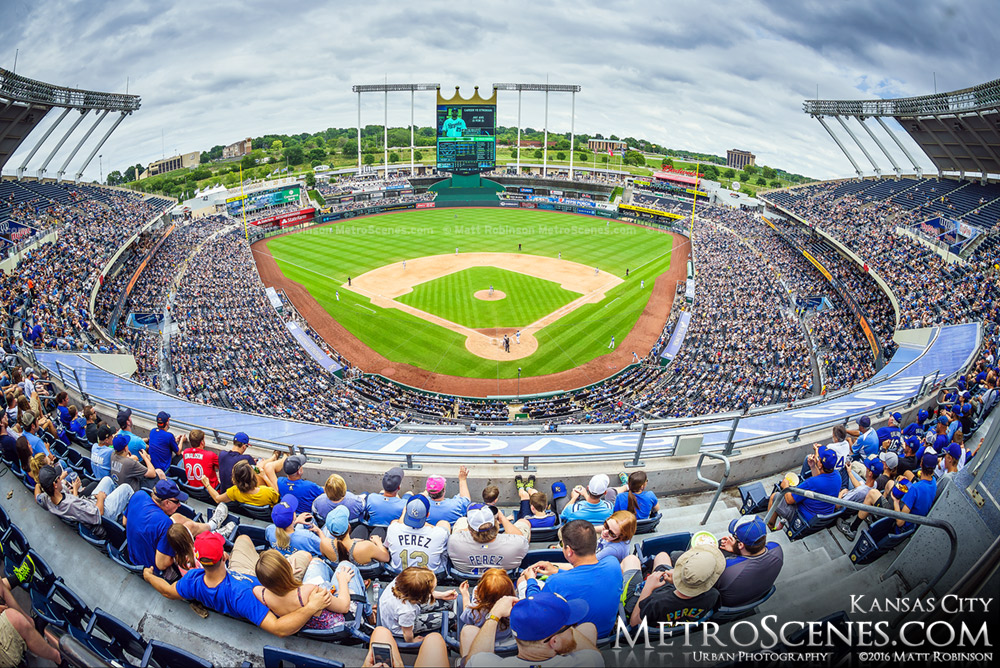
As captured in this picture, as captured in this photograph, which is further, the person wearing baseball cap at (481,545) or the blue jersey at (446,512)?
the blue jersey at (446,512)

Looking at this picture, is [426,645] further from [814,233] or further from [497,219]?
[497,219]

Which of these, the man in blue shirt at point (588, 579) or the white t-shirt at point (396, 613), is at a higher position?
the man in blue shirt at point (588, 579)

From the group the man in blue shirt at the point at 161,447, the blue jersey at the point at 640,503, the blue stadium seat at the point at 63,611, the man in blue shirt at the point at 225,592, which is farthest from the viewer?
the man in blue shirt at the point at 161,447

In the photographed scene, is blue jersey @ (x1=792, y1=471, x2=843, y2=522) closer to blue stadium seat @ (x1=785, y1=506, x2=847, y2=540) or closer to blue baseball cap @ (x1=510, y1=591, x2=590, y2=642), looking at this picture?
blue stadium seat @ (x1=785, y1=506, x2=847, y2=540)

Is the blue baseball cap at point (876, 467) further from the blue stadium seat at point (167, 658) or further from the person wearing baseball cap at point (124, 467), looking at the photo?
the person wearing baseball cap at point (124, 467)

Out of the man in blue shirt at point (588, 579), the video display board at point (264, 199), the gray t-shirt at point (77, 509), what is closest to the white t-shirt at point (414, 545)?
the man in blue shirt at point (588, 579)

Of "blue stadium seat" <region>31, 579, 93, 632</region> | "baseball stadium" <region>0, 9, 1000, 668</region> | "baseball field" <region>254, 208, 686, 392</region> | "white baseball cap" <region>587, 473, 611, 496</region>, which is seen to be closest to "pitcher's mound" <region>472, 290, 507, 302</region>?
"baseball field" <region>254, 208, 686, 392</region>

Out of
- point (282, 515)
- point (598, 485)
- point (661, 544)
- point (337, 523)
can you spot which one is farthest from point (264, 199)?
point (661, 544)
